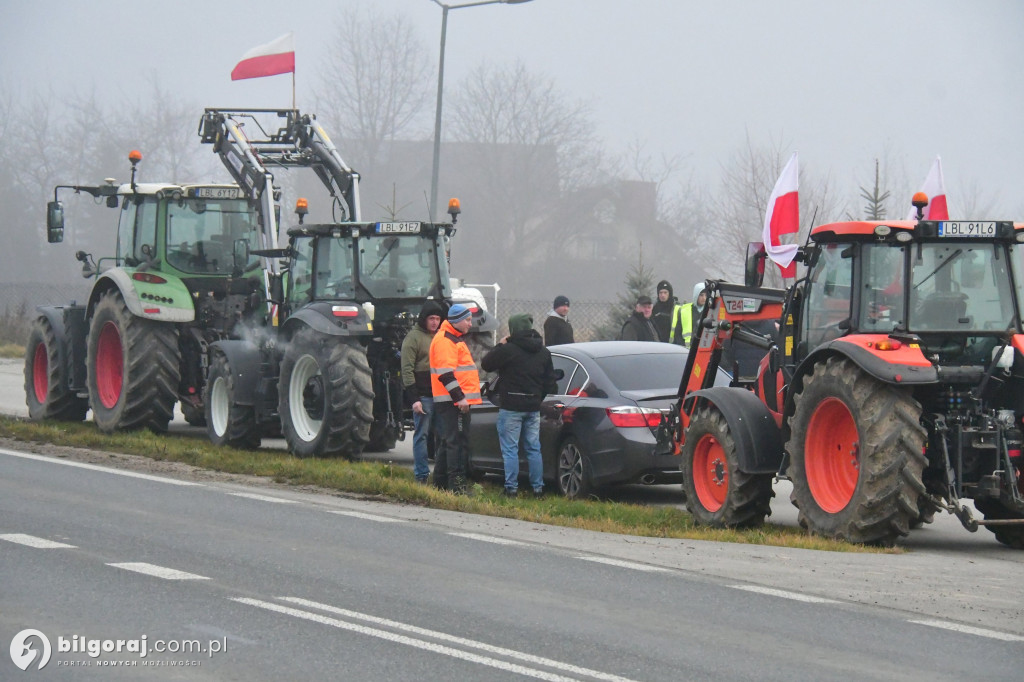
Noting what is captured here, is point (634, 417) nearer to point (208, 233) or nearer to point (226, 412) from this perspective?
point (226, 412)

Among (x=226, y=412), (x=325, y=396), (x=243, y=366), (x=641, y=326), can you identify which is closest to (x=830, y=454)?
(x=325, y=396)

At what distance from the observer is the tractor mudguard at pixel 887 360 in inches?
393

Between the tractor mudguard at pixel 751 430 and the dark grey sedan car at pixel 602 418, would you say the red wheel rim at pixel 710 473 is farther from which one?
the dark grey sedan car at pixel 602 418

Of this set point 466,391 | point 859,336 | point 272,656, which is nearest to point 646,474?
point 466,391

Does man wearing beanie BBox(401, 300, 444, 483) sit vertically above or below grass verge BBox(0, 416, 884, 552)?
above

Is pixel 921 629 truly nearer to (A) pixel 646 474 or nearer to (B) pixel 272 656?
(B) pixel 272 656

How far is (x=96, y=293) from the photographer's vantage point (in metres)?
18.5

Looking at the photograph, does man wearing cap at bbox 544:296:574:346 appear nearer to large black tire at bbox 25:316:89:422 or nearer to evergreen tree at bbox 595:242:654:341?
large black tire at bbox 25:316:89:422

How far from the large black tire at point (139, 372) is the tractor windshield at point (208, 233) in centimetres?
103

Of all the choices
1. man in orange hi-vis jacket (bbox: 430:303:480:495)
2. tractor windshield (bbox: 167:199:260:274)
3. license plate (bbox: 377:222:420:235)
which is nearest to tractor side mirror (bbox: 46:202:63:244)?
tractor windshield (bbox: 167:199:260:274)

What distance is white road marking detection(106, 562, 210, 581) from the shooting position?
864 centimetres

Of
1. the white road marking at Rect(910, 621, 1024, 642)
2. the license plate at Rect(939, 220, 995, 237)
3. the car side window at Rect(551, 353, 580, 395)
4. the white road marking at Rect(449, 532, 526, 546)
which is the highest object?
the license plate at Rect(939, 220, 995, 237)

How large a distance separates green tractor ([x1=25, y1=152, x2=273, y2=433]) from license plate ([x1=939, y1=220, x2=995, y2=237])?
31.7 ft

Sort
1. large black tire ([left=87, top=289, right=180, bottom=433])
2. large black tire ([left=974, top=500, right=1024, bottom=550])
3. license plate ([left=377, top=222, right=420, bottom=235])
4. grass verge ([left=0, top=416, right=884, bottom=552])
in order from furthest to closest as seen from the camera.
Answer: large black tire ([left=87, top=289, right=180, bottom=433]) < license plate ([left=377, top=222, right=420, bottom=235]) < grass verge ([left=0, top=416, right=884, bottom=552]) < large black tire ([left=974, top=500, right=1024, bottom=550])
